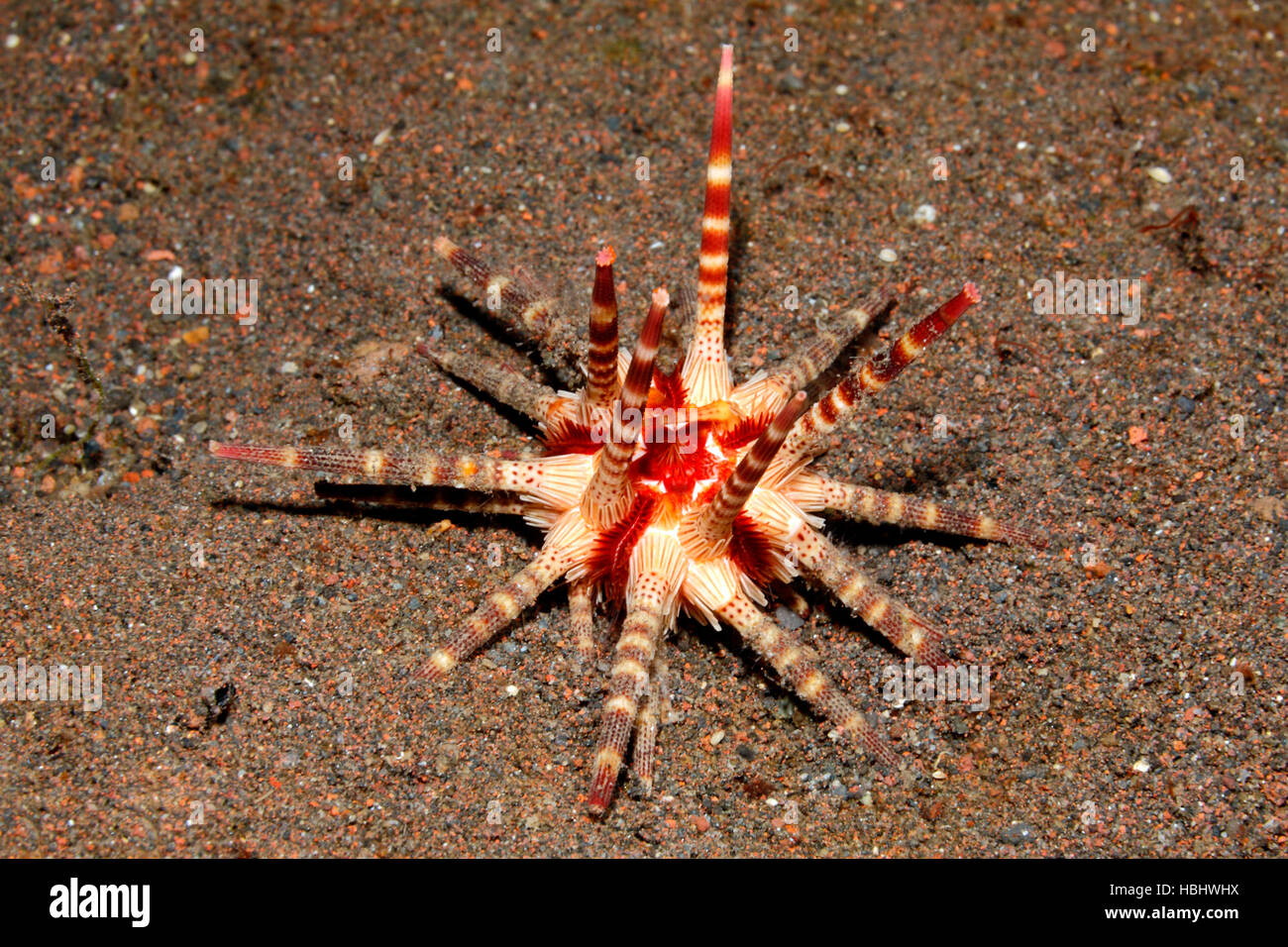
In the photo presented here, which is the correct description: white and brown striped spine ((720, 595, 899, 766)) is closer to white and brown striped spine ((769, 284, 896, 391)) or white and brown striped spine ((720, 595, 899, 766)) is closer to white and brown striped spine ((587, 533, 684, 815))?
white and brown striped spine ((587, 533, 684, 815))

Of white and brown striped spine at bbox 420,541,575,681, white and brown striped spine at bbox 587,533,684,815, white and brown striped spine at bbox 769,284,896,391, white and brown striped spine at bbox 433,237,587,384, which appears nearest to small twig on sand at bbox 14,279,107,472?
white and brown striped spine at bbox 433,237,587,384

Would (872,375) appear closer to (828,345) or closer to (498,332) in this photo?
(828,345)

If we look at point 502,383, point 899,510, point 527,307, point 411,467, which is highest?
point 527,307

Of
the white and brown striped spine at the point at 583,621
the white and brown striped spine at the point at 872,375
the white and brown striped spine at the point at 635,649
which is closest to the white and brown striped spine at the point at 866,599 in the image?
the white and brown striped spine at the point at 872,375

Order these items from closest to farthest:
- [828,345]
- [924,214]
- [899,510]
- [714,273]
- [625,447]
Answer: [625,447], [714,273], [899,510], [828,345], [924,214]

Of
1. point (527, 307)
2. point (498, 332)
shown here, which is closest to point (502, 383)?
point (527, 307)
